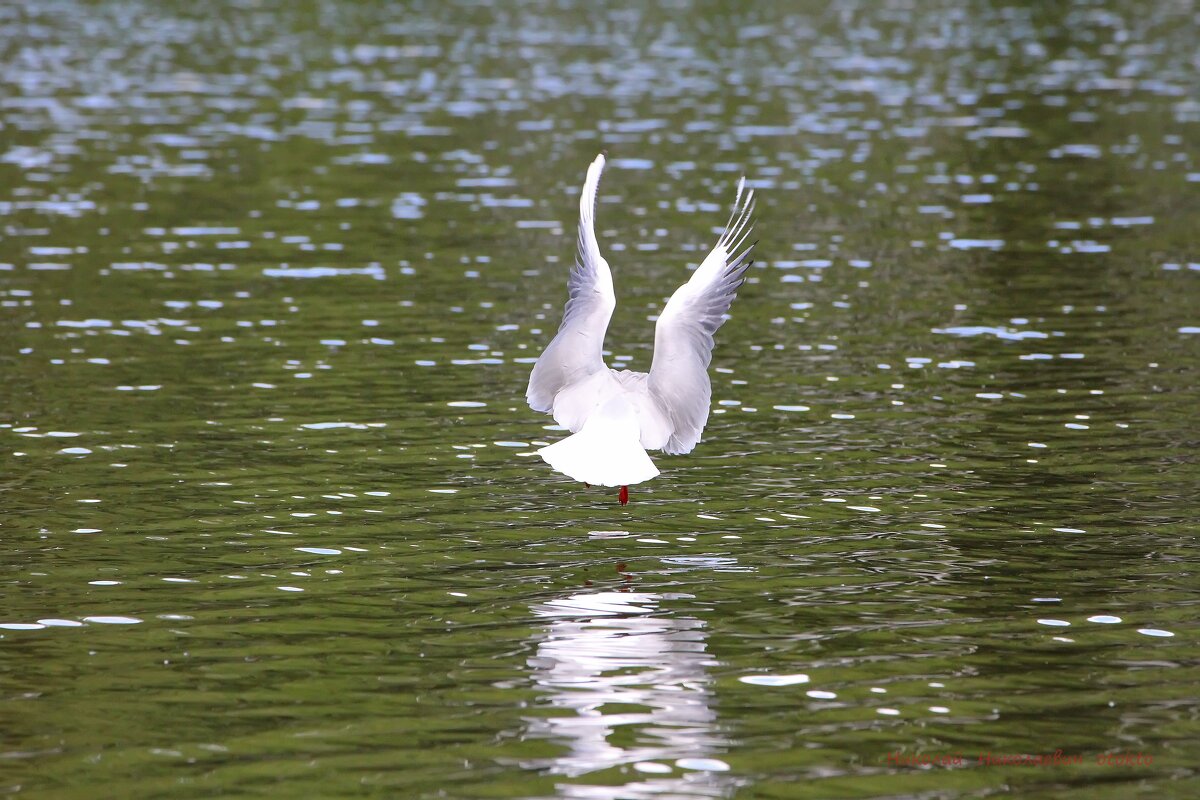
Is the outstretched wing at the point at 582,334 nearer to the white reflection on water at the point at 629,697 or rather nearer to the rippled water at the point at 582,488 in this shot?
the rippled water at the point at 582,488

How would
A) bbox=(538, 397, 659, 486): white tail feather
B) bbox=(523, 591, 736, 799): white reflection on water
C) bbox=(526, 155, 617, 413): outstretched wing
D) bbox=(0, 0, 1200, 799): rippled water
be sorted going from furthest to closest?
bbox=(526, 155, 617, 413): outstretched wing, bbox=(538, 397, 659, 486): white tail feather, bbox=(0, 0, 1200, 799): rippled water, bbox=(523, 591, 736, 799): white reflection on water

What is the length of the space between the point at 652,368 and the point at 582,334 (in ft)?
2.26

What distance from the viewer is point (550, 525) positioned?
1479 cm

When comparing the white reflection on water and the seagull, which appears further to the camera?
the seagull

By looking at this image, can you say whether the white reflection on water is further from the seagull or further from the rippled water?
the seagull

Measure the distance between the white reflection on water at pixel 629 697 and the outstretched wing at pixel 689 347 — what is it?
6.70ft

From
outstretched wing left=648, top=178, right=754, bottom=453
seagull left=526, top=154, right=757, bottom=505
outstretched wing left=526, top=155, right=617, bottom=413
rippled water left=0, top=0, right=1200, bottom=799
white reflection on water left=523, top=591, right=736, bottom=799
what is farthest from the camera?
outstretched wing left=526, top=155, right=617, bottom=413

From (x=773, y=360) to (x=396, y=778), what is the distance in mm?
12507

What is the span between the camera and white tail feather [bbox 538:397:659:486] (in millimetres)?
12914

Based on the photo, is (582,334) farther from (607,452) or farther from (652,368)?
(607,452)

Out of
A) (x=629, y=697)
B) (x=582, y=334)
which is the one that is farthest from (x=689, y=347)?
(x=629, y=697)

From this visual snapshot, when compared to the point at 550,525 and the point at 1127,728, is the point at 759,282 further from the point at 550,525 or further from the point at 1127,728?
the point at 1127,728

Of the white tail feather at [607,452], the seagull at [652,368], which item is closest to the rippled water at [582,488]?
the white tail feather at [607,452]

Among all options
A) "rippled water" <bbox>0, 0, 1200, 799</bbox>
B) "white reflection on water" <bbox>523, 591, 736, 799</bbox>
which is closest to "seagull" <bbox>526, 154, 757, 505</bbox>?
"rippled water" <bbox>0, 0, 1200, 799</bbox>
